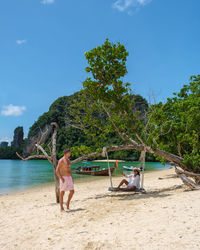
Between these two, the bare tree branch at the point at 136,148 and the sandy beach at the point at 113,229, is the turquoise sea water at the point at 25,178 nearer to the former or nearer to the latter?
the bare tree branch at the point at 136,148

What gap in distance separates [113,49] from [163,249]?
267 inches

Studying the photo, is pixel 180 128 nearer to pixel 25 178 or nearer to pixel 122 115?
pixel 122 115

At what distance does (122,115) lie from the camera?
32.8 ft

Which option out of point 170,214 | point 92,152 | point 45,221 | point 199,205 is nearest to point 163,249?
point 170,214

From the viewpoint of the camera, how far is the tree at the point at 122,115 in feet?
28.3

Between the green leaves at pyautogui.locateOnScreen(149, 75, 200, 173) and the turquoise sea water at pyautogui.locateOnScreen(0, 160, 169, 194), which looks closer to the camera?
the green leaves at pyautogui.locateOnScreen(149, 75, 200, 173)

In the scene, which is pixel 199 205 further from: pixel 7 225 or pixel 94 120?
pixel 94 120

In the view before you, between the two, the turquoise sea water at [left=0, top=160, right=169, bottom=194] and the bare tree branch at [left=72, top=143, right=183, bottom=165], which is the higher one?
the bare tree branch at [left=72, top=143, right=183, bottom=165]

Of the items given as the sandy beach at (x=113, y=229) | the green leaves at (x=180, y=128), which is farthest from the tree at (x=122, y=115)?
the sandy beach at (x=113, y=229)

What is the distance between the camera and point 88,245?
3.89 m

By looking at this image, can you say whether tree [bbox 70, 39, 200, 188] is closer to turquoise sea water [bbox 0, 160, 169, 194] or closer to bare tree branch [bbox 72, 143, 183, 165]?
bare tree branch [bbox 72, 143, 183, 165]

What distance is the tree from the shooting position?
8633mm

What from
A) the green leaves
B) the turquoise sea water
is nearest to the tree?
the green leaves

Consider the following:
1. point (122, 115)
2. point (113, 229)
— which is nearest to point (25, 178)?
point (122, 115)
